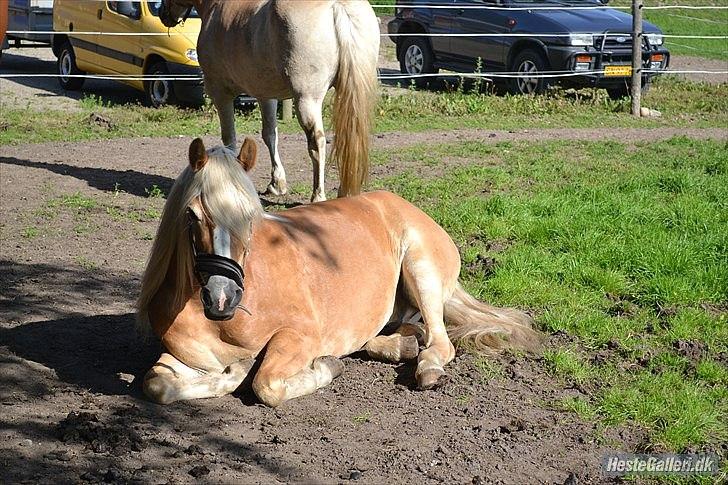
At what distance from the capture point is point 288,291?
4.69 metres

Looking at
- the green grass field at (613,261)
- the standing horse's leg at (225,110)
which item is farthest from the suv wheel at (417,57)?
the standing horse's leg at (225,110)

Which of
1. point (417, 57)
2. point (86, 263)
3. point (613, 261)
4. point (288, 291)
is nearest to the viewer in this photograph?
point (288, 291)

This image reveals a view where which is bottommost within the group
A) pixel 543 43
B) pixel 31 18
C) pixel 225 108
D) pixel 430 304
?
pixel 430 304

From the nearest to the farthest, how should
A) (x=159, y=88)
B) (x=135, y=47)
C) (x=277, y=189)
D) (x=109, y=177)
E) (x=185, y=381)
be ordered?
(x=185, y=381) → (x=277, y=189) → (x=109, y=177) → (x=159, y=88) → (x=135, y=47)

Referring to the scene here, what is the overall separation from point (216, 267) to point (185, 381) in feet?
2.16

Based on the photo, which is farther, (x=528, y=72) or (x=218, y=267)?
(x=528, y=72)

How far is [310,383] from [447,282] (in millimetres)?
1164

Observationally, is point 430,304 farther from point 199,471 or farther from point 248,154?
point 199,471

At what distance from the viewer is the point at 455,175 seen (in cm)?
950

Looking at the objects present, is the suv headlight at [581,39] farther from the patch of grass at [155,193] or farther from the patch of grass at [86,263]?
the patch of grass at [86,263]

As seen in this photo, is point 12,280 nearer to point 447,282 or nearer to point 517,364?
point 447,282

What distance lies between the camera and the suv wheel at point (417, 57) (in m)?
17.1

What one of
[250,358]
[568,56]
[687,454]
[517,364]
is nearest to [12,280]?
[250,358]

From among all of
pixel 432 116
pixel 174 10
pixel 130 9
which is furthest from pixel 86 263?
pixel 130 9
